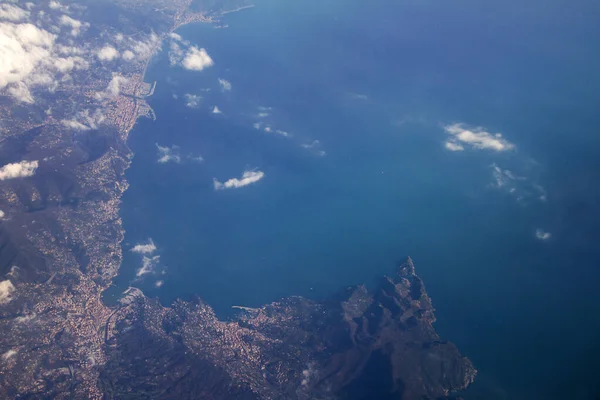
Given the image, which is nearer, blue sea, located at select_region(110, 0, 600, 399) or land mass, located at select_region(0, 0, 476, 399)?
land mass, located at select_region(0, 0, 476, 399)

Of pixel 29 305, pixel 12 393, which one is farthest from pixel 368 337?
pixel 29 305

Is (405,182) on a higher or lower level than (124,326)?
higher

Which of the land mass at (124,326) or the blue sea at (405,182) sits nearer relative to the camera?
the land mass at (124,326)

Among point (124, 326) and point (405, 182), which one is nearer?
point (124, 326)

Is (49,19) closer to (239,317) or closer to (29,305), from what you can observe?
(29,305)

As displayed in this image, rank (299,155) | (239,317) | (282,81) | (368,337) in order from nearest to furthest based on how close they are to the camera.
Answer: (368,337) < (239,317) < (299,155) < (282,81)

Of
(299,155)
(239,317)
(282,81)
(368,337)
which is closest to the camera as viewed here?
(368,337)

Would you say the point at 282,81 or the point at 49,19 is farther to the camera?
the point at 49,19

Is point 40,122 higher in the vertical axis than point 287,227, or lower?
higher
